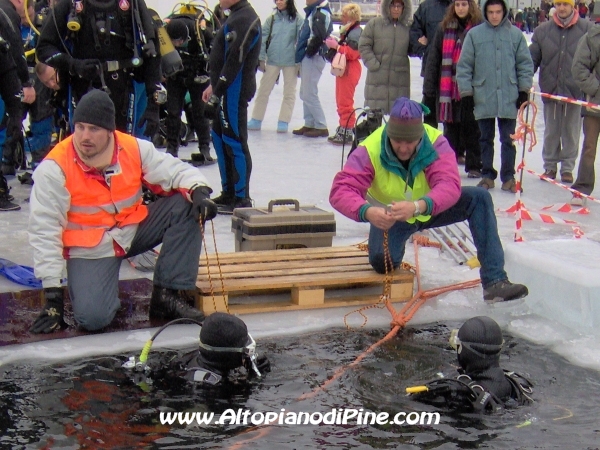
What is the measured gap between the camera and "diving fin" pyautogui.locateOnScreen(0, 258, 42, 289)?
562cm

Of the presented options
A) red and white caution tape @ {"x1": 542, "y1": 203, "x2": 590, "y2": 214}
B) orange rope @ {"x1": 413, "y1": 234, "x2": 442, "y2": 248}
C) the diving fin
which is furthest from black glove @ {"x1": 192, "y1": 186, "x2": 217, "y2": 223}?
red and white caution tape @ {"x1": 542, "y1": 203, "x2": 590, "y2": 214}

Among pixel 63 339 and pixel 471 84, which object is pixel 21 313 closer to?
pixel 63 339

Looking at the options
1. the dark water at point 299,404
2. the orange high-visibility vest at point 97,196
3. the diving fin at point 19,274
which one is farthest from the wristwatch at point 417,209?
the diving fin at point 19,274

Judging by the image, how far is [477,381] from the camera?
402 centimetres

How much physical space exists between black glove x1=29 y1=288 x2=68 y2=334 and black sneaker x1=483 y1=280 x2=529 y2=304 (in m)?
2.41

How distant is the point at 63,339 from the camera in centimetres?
479

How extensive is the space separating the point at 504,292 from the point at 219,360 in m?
1.96

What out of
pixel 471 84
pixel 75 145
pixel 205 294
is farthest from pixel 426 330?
pixel 471 84

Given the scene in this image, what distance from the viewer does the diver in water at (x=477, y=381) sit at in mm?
3918

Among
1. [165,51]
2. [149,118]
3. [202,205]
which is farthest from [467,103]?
[202,205]

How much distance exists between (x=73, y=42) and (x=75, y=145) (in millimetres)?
2289

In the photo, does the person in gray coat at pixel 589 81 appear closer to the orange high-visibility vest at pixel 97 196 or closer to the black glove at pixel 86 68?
the black glove at pixel 86 68

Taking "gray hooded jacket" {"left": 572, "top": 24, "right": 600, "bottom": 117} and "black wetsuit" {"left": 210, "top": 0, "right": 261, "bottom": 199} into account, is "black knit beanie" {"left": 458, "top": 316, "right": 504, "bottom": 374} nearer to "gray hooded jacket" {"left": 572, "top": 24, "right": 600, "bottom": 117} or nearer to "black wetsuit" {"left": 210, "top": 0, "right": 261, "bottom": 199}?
"black wetsuit" {"left": 210, "top": 0, "right": 261, "bottom": 199}

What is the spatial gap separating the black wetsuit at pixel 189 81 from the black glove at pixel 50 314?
5.18 meters
